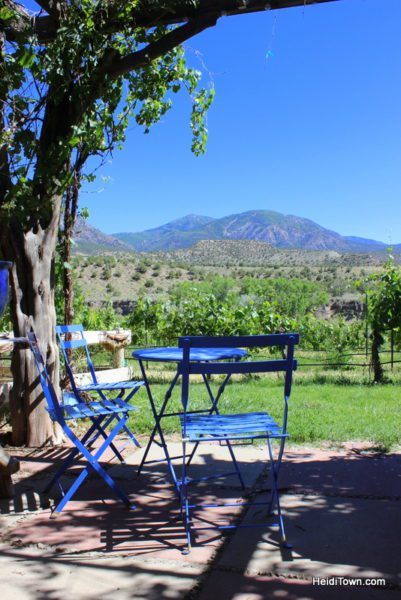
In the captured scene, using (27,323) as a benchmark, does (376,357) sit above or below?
below

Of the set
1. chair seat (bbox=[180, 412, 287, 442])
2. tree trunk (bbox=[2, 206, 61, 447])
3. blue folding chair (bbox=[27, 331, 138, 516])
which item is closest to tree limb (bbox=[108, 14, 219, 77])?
tree trunk (bbox=[2, 206, 61, 447])

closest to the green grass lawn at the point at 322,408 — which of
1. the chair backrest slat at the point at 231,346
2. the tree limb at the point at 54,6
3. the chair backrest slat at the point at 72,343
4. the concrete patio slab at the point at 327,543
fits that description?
the chair backrest slat at the point at 72,343

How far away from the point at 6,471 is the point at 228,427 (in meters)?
1.27

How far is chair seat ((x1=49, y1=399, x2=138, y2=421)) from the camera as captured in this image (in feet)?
9.96

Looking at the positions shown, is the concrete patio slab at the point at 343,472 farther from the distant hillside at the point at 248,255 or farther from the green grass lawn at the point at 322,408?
the distant hillside at the point at 248,255

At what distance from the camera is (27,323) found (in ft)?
13.6

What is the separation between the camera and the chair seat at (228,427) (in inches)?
99.5

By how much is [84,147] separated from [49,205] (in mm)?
748

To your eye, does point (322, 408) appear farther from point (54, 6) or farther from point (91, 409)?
point (54, 6)

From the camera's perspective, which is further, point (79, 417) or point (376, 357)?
point (376, 357)

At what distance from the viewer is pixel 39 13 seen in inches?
164

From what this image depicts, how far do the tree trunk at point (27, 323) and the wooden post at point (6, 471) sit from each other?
42.2 inches

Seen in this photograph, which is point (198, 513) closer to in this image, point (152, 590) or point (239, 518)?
point (239, 518)

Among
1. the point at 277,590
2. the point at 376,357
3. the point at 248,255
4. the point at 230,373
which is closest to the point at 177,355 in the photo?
the point at 230,373
